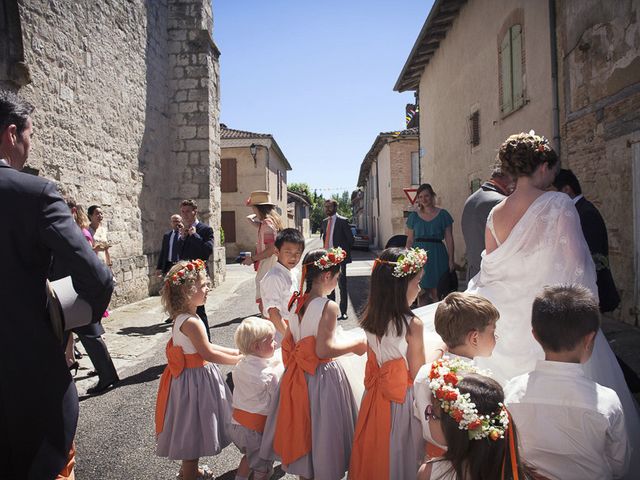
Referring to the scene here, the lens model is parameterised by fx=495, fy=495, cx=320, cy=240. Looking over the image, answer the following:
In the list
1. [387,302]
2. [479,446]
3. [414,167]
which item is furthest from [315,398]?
[414,167]

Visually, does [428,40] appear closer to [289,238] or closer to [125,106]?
[125,106]

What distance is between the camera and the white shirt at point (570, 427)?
181cm

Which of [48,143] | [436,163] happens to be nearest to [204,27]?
[48,143]

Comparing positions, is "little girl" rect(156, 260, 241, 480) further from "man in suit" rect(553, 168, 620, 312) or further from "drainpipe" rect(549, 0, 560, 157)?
"drainpipe" rect(549, 0, 560, 157)

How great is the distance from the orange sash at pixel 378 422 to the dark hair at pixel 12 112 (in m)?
1.82

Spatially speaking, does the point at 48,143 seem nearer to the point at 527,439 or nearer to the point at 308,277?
the point at 308,277

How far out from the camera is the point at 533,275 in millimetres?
2754

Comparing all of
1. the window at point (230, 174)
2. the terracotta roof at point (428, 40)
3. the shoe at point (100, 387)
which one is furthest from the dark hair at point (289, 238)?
the window at point (230, 174)

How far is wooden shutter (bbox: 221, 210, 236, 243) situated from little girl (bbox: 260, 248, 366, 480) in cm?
2398

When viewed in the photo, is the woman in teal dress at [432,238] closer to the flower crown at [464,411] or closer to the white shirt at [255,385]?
the white shirt at [255,385]

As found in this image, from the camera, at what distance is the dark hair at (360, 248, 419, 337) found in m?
2.38

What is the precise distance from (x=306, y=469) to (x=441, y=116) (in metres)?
13.9

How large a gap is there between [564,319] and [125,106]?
30.2 ft

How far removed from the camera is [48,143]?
6836 mm
